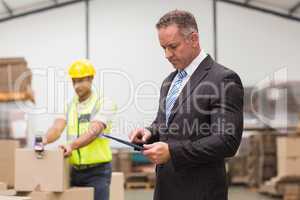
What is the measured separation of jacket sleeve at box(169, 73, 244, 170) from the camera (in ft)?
5.98

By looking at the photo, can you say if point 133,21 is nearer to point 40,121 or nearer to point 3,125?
point 40,121

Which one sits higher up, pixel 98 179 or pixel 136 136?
pixel 136 136

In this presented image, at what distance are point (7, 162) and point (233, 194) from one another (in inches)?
202

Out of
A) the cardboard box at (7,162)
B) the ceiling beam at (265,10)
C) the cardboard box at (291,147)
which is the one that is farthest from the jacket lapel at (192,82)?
A: the ceiling beam at (265,10)

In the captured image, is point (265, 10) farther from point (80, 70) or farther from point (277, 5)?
point (80, 70)

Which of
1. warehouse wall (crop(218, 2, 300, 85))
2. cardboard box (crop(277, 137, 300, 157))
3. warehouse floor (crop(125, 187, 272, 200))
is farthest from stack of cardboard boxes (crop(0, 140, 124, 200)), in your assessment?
warehouse wall (crop(218, 2, 300, 85))

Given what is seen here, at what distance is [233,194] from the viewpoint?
8672 millimetres

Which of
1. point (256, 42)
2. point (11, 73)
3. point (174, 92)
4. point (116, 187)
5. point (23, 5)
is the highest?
point (23, 5)

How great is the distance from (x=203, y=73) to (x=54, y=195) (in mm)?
1802

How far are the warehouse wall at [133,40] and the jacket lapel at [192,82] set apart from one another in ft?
29.1

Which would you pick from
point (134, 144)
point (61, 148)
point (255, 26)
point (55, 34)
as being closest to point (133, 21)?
point (55, 34)

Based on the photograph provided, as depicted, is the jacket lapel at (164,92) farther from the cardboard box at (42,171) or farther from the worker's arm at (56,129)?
the worker's arm at (56,129)

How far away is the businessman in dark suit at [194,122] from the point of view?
1834 mm

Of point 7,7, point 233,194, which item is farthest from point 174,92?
point 7,7
